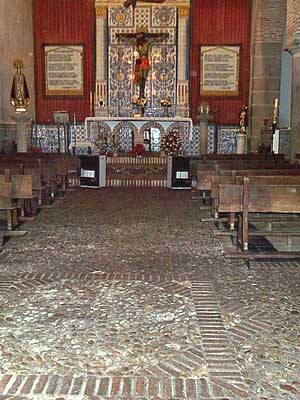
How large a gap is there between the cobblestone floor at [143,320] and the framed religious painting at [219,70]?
11247mm

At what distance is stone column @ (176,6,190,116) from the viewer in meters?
17.2

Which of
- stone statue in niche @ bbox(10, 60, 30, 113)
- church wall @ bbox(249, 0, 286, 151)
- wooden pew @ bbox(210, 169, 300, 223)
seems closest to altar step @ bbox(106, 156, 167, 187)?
stone statue in niche @ bbox(10, 60, 30, 113)

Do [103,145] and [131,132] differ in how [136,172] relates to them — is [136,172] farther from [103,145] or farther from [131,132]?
[131,132]

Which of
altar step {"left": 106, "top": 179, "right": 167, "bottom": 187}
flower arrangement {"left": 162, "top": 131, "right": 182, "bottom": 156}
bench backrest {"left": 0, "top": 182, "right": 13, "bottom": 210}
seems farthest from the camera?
flower arrangement {"left": 162, "top": 131, "right": 182, "bottom": 156}

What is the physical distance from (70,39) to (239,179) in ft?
42.0

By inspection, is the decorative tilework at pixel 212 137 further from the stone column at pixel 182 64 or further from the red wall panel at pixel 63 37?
the red wall panel at pixel 63 37

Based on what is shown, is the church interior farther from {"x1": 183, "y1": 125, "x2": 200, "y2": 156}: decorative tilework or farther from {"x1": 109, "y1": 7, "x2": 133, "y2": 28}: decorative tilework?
{"x1": 183, "y1": 125, "x2": 200, "y2": 156}: decorative tilework

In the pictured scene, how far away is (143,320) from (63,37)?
49.4 ft

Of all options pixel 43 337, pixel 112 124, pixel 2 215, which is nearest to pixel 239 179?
pixel 43 337

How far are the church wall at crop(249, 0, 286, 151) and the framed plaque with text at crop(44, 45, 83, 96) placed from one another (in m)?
5.69

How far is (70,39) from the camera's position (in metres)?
17.4

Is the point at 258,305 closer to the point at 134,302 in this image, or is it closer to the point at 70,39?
the point at 134,302

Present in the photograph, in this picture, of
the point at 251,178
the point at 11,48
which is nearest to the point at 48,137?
the point at 11,48

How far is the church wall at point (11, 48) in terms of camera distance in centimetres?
1514
